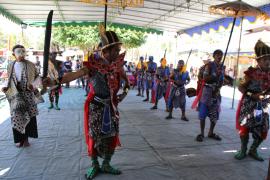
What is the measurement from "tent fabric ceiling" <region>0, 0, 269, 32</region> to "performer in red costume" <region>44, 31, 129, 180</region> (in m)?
6.47

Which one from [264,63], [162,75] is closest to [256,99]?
[264,63]

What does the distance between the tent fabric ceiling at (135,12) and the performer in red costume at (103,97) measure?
255 inches

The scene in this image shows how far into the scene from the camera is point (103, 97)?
3307 mm

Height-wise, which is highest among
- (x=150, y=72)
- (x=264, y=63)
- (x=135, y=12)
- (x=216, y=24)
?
(x=135, y=12)

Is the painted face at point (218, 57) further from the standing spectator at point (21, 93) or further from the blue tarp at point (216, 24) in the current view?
the blue tarp at point (216, 24)

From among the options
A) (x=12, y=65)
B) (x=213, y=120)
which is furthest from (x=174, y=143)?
(x=12, y=65)

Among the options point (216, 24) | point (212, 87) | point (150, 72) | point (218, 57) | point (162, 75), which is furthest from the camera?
point (216, 24)

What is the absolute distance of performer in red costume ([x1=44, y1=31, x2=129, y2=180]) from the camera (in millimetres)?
3223

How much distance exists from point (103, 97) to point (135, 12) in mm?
9682

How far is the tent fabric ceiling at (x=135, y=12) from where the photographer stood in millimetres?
10219

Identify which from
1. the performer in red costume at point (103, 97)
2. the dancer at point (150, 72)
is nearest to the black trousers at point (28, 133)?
the performer in red costume at point (103, 97)

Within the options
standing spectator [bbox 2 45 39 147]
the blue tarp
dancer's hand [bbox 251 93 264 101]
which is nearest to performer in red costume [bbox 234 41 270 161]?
dancer's hand [bbox 251 93 264 101]

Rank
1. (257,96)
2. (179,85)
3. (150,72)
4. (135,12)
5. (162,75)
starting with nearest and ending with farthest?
(257,96)
(179,85)
(162,75)
(150,72)
(135,12)

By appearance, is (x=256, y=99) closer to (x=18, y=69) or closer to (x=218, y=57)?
(x=218, y=57)
